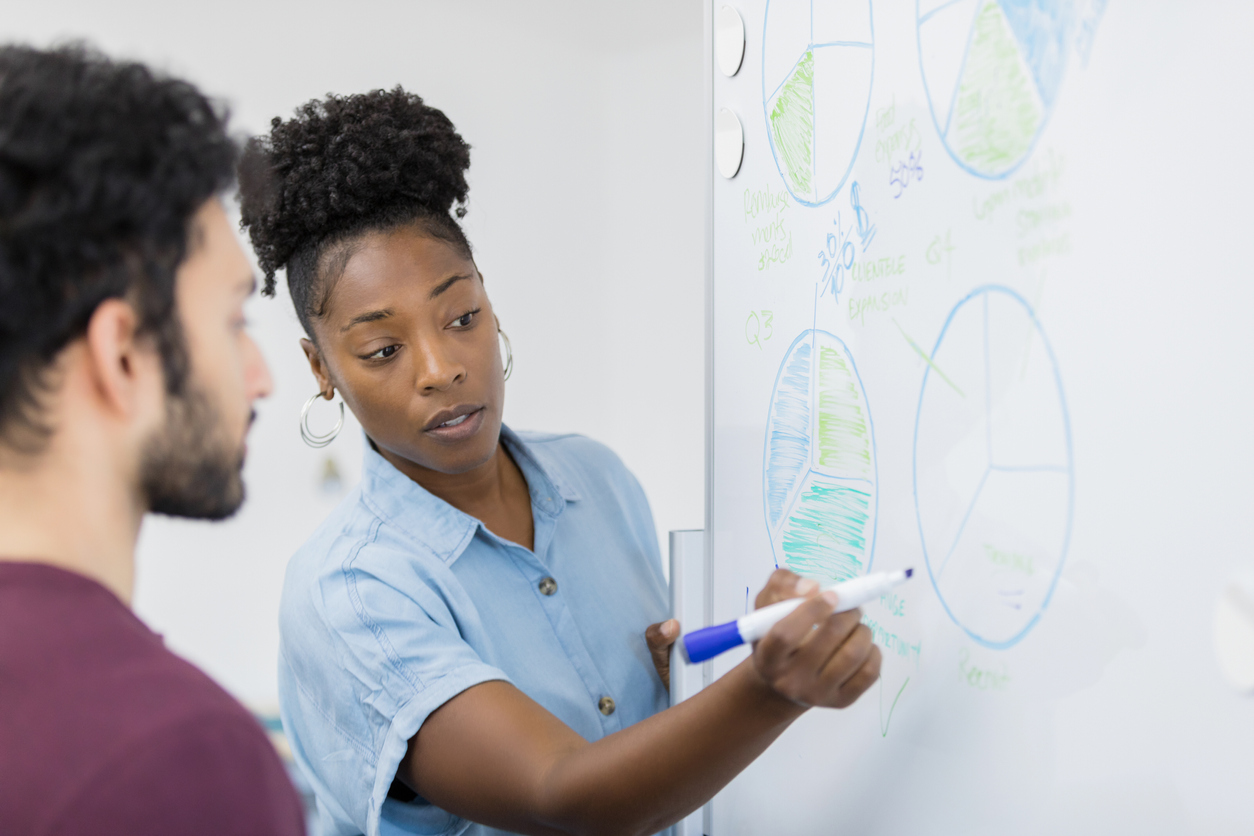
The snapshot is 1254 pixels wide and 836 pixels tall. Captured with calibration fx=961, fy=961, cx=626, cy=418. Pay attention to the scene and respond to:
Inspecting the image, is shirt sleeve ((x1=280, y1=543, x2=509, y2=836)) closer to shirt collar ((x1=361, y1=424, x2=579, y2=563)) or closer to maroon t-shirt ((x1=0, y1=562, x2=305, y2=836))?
shirt collar ((x1=361, y1=424, x2=579, y2=563))

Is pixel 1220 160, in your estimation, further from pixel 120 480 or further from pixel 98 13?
pixel 98 13

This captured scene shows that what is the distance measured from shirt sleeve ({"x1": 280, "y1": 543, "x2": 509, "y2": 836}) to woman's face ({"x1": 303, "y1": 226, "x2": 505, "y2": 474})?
0.39 feet

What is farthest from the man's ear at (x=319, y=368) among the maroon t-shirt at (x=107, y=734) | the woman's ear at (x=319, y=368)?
the maroon t-shirt at (x=107, y=734)

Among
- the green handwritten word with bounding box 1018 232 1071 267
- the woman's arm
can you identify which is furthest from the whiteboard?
the woman's arm

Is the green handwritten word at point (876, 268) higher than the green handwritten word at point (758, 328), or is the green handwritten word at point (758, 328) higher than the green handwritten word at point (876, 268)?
the green handwritten word at point (876, 268)

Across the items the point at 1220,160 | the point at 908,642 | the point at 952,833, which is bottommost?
the point at 952,833

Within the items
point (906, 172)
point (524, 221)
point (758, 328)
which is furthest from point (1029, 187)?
point (524, 221)

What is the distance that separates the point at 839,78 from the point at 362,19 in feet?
5.87

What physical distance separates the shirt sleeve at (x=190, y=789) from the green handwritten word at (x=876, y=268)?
514 mm

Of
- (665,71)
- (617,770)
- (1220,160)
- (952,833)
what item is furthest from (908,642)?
(665,71)

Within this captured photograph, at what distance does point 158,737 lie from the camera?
1.44 feet

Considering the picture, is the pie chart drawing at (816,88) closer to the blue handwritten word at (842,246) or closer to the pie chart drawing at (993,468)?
the blue handwritten word at (842,246)

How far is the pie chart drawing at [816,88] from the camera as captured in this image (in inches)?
29.0

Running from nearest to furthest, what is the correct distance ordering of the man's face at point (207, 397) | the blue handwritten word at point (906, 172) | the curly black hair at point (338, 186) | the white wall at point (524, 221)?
the man's face at point (207, 397) → the blue handwritten word at point (906, 172) → the curly black hair at point (338, 186) → the white wall at point (524, 221)
